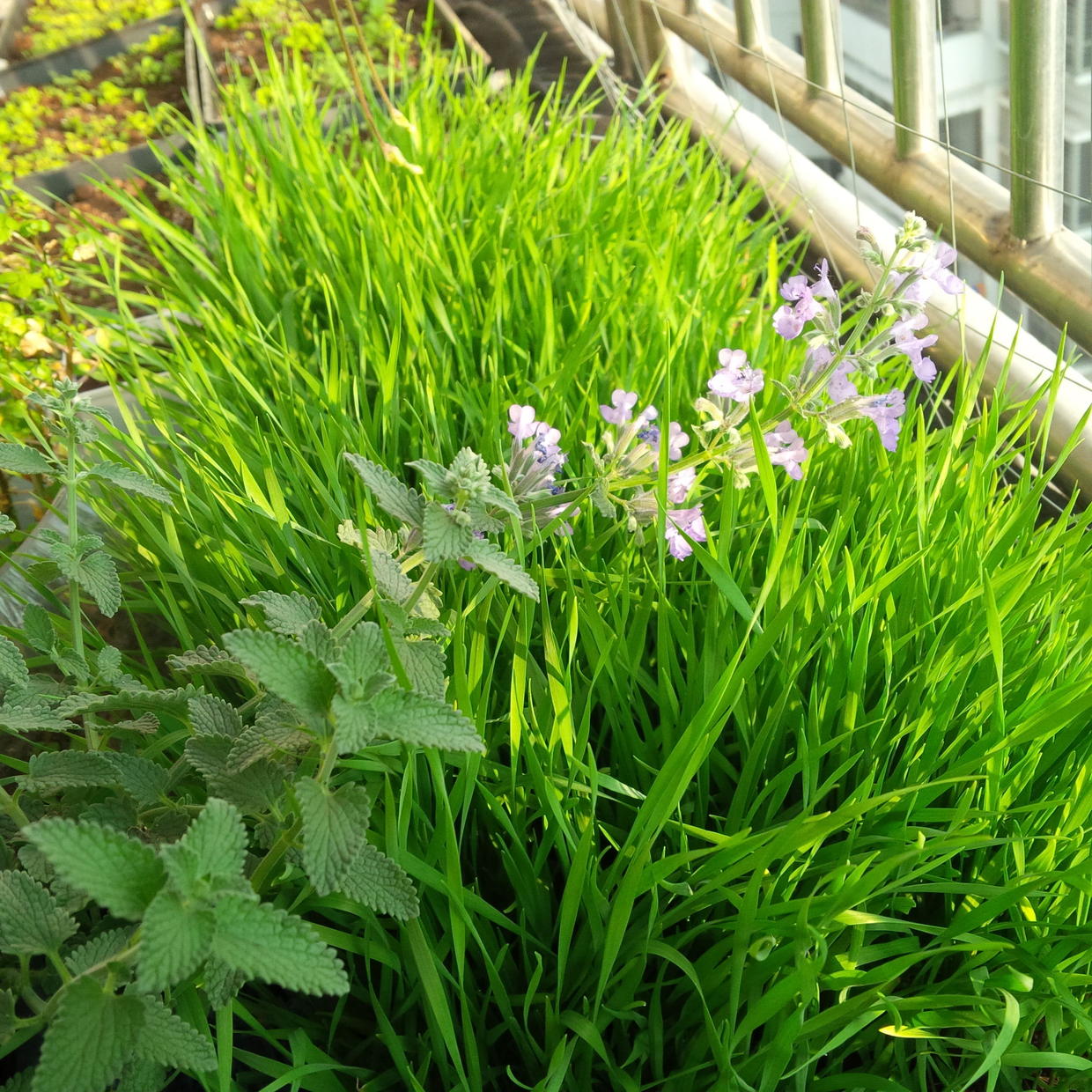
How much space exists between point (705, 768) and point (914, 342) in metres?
0.38

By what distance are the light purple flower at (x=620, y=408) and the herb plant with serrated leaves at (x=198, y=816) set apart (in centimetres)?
22

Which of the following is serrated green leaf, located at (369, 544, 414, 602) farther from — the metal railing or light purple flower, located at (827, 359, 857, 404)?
the metal railing

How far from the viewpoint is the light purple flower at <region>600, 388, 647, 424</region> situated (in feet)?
2.89

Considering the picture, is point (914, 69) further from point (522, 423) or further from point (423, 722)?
point (423, 722)

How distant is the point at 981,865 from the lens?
2.57 ft

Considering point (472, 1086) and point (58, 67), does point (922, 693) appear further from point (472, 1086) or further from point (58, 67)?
point (58, 67)

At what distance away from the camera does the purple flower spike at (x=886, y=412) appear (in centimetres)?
86

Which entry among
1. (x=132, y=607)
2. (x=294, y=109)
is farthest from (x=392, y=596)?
(x=294, y=109)

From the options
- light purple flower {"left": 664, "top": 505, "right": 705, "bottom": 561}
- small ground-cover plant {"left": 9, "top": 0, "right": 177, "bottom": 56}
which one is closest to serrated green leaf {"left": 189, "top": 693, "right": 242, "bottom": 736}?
light purple flower {"left": 664, "top": 505, "right": 705, "bottom": 561}

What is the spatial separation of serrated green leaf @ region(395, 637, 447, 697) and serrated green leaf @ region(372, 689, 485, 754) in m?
0.08

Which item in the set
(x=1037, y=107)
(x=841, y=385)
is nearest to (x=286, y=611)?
(x=841, y=385)

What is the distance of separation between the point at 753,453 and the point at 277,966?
548 millimetres

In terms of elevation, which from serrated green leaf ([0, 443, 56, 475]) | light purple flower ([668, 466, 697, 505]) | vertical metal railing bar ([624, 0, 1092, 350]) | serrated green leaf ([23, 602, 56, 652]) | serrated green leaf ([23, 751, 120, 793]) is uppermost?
serrated green leaf ([0, 443, 56, 475])

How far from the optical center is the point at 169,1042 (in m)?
0.53
